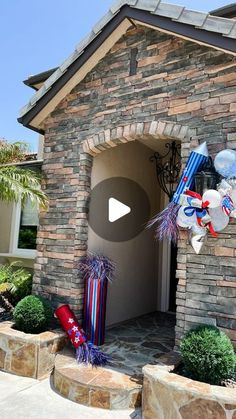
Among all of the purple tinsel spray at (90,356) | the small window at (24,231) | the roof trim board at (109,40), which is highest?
the roof trim board at (109,40)

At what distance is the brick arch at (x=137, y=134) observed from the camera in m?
6.09

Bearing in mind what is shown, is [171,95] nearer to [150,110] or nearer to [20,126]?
[150,110]

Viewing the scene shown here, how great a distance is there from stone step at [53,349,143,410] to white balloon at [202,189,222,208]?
329 cm

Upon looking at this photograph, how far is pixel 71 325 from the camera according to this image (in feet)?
22.0

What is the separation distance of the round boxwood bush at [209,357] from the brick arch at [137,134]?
3.33 metres

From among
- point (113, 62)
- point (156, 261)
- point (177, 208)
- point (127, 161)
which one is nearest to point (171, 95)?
point (113, 62)

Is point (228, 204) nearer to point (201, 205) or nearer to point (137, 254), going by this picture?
point (201, 205)

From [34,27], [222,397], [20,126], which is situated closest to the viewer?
[222,397]

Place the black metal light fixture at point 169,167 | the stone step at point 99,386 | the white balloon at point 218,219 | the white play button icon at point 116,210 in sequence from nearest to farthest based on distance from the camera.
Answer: the stone step at point 99,386 → the white balloon at point 218,219 → the white play button icon at point 116,210 → the black metal light fixture at point 169,167

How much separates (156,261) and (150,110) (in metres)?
5.82

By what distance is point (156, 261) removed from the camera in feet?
35.7

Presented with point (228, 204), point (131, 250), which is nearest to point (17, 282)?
point (131, 250)

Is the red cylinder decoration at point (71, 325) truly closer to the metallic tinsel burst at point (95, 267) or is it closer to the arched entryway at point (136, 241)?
the metallic tinsel burst at point (95, 267)

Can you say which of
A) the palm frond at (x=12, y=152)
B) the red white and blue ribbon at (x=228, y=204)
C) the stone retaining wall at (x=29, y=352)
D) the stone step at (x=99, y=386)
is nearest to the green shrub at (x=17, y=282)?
the stone retaining wall at (x=29, y=352)
